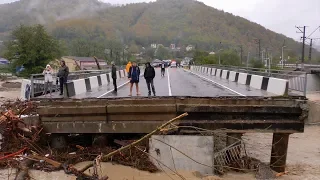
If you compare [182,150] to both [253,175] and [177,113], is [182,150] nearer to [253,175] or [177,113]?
[177,113]

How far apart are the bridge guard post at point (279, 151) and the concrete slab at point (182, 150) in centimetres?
208

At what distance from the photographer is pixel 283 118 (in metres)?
8.81

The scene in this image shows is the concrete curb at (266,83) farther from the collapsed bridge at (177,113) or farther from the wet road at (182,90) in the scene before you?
the collapsed bridge at (177,113)

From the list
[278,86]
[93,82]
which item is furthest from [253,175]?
[93,82]

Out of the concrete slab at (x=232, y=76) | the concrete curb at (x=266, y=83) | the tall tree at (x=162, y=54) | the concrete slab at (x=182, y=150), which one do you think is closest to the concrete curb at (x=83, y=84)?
the concrete slab at (x=182, y=150)

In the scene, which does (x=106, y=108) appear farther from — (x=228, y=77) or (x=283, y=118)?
(x=228, y=77)

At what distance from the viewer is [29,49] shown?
5691cm

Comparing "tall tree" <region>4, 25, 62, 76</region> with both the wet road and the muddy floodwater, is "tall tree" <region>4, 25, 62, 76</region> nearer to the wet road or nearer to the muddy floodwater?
the wet road

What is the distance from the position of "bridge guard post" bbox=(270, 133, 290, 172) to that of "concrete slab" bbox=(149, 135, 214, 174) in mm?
2085

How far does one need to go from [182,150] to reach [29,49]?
53.2 m

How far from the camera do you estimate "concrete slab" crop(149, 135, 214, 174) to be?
869cm

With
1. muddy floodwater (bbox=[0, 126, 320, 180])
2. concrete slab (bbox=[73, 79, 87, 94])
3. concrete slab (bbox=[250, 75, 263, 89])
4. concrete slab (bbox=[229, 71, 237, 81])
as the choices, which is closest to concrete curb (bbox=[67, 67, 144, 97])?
concrete slab (bbox=[73, 79, 87, 94])

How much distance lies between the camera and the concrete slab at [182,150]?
8688 millimetres

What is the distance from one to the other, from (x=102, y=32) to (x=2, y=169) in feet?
642
